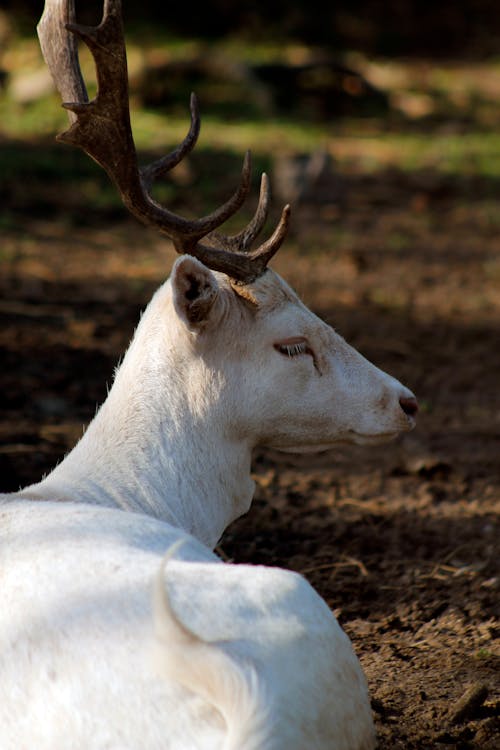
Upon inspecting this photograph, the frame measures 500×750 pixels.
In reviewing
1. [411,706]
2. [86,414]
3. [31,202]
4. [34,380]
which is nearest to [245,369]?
[411,706]

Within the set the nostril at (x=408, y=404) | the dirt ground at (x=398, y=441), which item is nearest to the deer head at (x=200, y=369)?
the nostril at (x=408, y=404)

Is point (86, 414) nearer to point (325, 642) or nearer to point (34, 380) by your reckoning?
point (34, 380)

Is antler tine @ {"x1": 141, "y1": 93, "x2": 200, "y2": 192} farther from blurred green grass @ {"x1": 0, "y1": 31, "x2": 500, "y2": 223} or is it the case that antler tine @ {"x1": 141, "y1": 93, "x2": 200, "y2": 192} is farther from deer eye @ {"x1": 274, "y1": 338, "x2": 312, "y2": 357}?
blurred green grass @ {"x1": 0, "y1": 31, "x2": 500, "y2": 223}

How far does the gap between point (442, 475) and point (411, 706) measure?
2488 millimetres

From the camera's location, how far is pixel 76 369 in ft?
23.5

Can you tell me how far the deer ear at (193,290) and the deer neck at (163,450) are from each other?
0.17m

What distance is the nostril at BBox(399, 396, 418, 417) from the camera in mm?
4152

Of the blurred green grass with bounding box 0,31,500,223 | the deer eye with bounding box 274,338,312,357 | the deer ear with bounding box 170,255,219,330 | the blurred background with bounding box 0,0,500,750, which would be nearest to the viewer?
the deer ear with bounding box 170,255,219,330

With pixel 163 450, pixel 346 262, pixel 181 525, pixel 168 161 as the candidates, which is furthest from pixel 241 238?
pixel 346 262

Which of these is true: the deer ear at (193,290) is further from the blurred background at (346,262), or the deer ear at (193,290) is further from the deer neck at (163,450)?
the blurred background at (346,262)

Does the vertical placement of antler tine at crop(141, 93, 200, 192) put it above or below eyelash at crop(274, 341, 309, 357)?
above

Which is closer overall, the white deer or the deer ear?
the white deer

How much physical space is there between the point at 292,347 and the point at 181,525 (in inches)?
28.1

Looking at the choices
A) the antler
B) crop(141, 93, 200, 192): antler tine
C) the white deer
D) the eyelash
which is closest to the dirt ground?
the white deer
